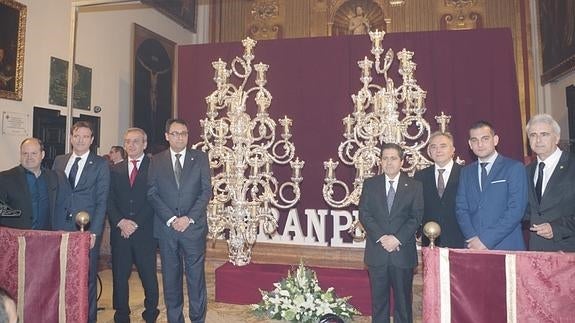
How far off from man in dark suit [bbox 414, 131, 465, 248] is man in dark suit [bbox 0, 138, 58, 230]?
2.43 meters

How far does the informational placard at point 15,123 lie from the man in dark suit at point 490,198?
4629 mm

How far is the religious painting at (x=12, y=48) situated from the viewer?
4.87 metres

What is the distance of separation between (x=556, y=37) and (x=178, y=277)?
632 centimetres

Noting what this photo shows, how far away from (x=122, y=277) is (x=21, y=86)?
3053 mm

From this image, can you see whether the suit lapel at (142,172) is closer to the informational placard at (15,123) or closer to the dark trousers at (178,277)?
the dark trousers at (178,277)

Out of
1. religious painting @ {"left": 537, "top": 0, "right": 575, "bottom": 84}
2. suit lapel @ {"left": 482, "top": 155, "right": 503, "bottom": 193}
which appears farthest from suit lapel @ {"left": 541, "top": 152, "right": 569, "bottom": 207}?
religious painting @ {"left": 537, "top": 0, "right": 575, "bottom": 84}

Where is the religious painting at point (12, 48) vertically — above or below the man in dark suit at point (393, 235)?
above

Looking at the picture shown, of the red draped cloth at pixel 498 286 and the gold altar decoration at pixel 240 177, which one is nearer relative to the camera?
the red draped cloth at pixel 498 286

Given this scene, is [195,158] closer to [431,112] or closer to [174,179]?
[174,179]

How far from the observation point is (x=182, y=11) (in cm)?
888

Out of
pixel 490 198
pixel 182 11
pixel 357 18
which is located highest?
pixel 182 11

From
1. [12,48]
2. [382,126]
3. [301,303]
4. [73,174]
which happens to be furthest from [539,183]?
[12,48]

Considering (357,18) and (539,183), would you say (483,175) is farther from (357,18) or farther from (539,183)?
→ (357,18)

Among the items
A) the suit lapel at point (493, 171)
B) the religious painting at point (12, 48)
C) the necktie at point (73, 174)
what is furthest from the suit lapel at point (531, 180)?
the religious painting at point (12, 48)
